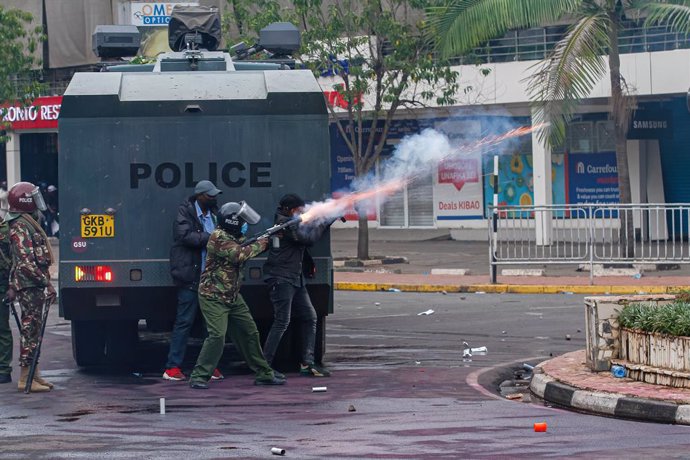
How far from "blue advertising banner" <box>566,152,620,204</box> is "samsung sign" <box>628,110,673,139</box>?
126cm

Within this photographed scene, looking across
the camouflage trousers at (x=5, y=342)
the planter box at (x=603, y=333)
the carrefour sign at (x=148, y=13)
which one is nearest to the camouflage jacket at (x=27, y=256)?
the camouflage trousers at (x=5, y=342)

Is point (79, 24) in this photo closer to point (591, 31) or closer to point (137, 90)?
point (591, 31)

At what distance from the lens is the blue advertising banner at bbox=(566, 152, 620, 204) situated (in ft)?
105

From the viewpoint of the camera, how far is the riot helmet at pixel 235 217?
11680 millimetres

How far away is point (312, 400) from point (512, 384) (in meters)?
2.22

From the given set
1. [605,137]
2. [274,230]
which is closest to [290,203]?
[274,230]

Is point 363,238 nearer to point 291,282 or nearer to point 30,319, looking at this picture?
point 291,282

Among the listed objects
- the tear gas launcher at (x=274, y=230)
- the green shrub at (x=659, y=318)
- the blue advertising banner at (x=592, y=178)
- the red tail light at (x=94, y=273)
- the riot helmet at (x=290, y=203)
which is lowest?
the green shrub at (x=659, y=318)

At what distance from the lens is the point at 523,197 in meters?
33.5

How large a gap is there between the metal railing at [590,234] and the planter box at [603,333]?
9.59 m

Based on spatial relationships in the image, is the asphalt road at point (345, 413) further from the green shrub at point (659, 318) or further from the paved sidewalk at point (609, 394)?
the green shrub at point (659, 318)

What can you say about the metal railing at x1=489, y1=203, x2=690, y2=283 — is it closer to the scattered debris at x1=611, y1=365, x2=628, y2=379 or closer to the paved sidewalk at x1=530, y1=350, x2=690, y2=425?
the paved sidewalk at x1=530, y1=350, x2=690, y2=425

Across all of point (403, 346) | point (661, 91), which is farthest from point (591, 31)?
point (403, 346)

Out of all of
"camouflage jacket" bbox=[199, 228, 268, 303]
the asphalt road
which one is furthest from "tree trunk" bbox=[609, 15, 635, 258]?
"camouflage jacket" bbox=[199, 228, 268, 303]
